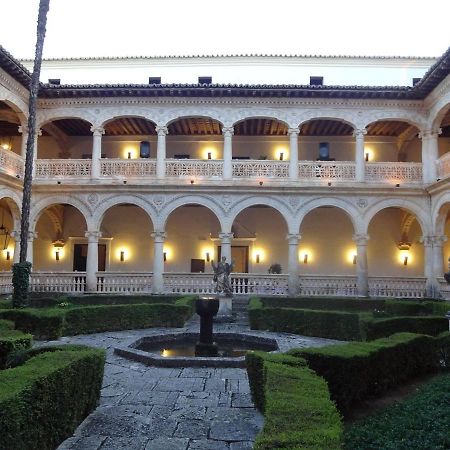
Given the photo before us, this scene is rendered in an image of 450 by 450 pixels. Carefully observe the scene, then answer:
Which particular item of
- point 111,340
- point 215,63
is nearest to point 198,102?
point 215,63

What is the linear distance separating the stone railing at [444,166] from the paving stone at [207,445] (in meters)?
17.0

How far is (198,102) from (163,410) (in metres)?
17.2

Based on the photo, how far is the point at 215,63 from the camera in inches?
1113

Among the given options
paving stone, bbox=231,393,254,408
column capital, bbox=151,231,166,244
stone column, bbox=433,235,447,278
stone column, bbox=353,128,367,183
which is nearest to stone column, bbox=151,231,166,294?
column capital, bbox=151,231,166,244

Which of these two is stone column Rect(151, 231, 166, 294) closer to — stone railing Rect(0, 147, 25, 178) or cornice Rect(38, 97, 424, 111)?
cornice Rect(38, 97, 424, 111)

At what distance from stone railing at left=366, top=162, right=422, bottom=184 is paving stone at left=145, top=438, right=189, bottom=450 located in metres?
18.2

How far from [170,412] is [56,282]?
53.6 ft

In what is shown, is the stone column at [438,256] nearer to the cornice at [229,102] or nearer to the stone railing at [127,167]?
the cornice at [229,102]

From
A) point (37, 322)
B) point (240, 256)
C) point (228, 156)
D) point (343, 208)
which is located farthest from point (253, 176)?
point (37, 322)

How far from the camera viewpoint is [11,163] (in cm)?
2022

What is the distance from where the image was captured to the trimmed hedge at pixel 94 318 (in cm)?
1290

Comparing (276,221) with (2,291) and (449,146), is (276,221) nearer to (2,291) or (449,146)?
(449,146)

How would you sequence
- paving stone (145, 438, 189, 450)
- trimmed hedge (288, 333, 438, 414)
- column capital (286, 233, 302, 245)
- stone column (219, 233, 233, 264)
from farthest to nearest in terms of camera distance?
column capital (286, 233, 302, 245), stone column (219, 233, 233, 264), trimmed hedge (288, 333, 438, 414), paving stone (145, 438, 189, 450)

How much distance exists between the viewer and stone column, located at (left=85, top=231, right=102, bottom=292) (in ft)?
70.3
